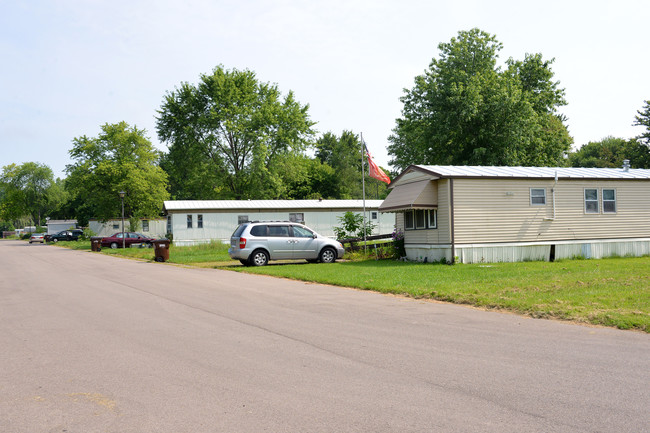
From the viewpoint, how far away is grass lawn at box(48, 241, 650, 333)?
9.58 metres

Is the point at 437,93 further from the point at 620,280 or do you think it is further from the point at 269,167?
the point at 620,280

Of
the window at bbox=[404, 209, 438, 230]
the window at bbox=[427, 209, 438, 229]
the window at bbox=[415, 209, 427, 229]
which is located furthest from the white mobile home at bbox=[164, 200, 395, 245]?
the window at bbox=[427, 209, 438, 229]

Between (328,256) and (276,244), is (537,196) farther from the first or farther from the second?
(276,244)

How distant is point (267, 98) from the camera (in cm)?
5672

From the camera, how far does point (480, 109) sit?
39.2 m

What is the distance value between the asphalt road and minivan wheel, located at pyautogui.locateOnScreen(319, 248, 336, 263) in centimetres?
1214

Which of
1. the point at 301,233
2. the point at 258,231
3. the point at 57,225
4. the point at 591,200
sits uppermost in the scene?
the point at 57,225

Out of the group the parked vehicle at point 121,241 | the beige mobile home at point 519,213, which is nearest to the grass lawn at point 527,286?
the beige mobile home at point 519,213

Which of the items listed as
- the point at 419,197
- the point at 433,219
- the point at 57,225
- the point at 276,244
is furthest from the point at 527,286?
the point at 57,225

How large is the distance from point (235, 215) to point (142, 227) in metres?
22.6

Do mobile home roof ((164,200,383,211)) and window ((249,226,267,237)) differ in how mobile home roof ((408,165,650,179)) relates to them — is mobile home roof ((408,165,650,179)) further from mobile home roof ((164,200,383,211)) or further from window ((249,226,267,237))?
mobile home roof ((164,200,383,211))

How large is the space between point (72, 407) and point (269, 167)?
165 feet

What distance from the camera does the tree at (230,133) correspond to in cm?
5338

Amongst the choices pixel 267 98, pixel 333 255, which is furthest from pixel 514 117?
pixel 267 98
